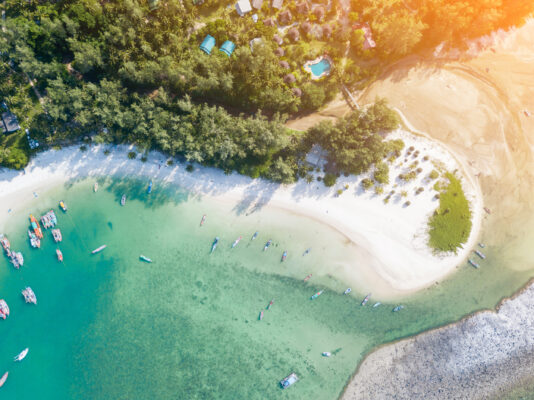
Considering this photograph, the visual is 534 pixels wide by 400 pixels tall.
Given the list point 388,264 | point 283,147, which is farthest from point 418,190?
point 283,147

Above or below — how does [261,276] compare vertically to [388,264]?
above

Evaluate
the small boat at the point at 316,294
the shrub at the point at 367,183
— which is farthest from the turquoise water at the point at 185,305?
the shrub at the point at 367,183

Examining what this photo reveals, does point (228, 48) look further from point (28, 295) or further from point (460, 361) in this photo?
point (460, 361)

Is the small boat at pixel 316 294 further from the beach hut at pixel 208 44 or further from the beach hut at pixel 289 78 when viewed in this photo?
the beach hut at pixel 208 44

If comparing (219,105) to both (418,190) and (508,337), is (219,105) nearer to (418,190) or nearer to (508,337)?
(418,190)

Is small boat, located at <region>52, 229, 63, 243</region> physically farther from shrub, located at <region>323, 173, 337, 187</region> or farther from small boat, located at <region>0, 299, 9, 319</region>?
shrub, located at <region>323, 173, 337, 187</region>

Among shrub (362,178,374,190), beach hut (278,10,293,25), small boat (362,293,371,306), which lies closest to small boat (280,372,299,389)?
small boat (362,293,371,306)
